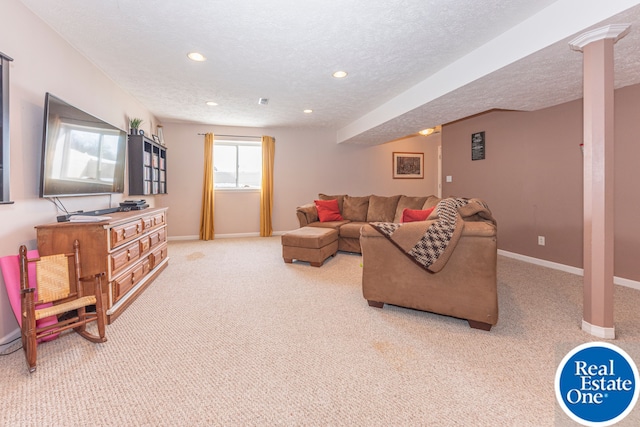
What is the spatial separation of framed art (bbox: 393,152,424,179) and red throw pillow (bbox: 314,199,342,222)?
2.73 meters

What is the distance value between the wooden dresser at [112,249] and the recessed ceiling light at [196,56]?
1.69m

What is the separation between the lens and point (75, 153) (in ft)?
7.72

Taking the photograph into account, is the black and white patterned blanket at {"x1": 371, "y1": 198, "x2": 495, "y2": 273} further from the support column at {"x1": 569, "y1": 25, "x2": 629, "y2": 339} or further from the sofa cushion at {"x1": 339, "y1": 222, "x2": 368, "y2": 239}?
the sofa cushion at {"x1": 339, "y1": 222, "x2": 368, "y2": 239}

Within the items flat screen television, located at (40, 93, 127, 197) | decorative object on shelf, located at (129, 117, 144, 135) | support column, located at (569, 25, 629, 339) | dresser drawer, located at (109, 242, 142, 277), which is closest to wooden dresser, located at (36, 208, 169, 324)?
dresser drawer, located at (109, 242, 142, 277)

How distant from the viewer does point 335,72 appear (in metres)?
3.22

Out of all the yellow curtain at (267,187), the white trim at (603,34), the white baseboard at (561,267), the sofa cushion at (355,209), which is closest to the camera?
the white trim at (603,34)

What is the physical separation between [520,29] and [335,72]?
175 centimetres

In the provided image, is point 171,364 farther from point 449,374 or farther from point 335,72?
point 335,72

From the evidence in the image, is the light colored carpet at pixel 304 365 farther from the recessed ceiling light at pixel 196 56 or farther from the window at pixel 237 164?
the window at pixel 237 164

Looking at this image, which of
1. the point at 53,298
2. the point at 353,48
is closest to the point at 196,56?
the point at 353,48

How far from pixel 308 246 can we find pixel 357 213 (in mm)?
1632

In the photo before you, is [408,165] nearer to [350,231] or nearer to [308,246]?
[350,231]

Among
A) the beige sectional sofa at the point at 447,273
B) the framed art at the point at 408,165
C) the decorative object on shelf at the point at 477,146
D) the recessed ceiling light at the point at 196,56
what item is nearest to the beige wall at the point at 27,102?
the recessed ceiling light at the point at 196,56

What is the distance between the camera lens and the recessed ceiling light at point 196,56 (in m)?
2.77
